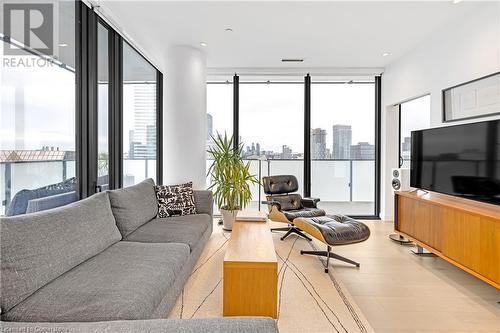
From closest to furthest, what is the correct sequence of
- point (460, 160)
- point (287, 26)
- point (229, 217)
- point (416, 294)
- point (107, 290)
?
point (107, 290) < point (416, 294) < point (460, 160) < point (287, 26) < point (229, 217)

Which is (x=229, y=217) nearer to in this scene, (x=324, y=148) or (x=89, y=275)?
(x=324, y=148)

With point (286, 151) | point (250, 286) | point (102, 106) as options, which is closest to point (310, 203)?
point (286, 151)

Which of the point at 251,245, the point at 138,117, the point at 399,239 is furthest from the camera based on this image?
the point at 138,117

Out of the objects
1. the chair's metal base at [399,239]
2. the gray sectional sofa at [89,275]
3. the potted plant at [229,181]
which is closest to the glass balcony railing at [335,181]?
the potted plant at [229,181]

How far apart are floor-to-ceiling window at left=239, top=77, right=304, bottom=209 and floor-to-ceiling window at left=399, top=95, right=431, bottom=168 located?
1.76 metres

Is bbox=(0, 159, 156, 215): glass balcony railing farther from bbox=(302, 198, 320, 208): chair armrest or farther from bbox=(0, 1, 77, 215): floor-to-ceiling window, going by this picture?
bbox=(302, 198, 320, 208): chair armrest

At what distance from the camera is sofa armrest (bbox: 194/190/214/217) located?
3.68 metres

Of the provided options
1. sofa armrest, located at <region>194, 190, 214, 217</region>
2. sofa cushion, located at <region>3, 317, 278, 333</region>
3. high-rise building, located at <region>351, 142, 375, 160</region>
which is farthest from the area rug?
high-rise building, located at <region>351, 142, 375, 160</region>

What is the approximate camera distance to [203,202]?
3.71 m

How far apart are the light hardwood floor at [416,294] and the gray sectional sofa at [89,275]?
4.77ft

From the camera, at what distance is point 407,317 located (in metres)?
2.13

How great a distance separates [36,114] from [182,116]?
2178 mm

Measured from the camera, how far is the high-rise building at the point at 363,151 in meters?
5.32

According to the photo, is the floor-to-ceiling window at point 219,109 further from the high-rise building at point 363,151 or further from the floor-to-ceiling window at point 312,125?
the high-rise building at point 363,151
